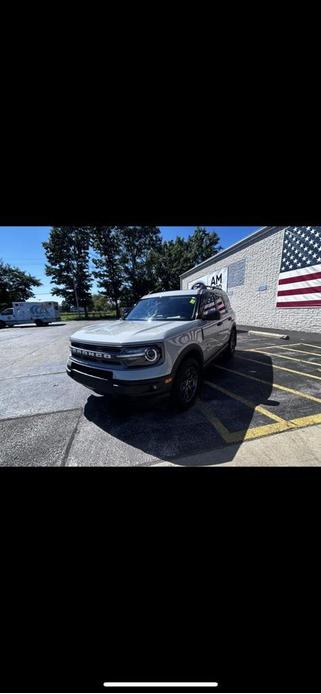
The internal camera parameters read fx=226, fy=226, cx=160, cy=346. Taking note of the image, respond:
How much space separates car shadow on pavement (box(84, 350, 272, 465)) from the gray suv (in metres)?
0.23

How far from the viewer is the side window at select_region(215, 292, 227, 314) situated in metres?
4.77

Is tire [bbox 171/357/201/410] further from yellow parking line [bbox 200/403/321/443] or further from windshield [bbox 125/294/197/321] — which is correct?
windshield [bbox 125/294/197/321]

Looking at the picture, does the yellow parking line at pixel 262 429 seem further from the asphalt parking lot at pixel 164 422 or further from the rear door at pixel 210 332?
the rear door at pixel 210 332

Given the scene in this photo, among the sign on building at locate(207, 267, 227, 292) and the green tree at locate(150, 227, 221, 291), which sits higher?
the green tree at locate(150, 227, 221, 291)

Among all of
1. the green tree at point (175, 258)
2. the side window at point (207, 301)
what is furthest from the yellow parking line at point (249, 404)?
the green tree at point (175, 258)

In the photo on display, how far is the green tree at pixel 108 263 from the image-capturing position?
36375 mm

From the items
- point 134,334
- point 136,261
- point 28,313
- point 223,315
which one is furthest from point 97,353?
point 136,261

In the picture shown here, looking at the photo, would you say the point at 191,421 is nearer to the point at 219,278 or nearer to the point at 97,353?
the point at 97,353

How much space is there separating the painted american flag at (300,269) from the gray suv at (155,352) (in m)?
6.68

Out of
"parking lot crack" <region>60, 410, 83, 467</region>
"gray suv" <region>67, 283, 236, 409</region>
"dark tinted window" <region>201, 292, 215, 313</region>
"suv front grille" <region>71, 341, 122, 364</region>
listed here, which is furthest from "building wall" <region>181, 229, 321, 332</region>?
"parking lot crack" <region>60, 410, 83, 467</region>

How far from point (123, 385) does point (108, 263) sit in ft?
123
